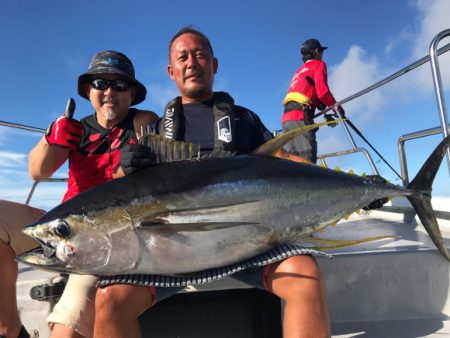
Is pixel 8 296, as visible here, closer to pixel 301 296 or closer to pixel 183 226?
pixel 183 226

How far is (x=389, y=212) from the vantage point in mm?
3879

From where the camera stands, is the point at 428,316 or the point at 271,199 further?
the point at 428,316

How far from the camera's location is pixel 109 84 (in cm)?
235

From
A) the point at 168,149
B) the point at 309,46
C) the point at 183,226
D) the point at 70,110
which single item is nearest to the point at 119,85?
the point at 70,110

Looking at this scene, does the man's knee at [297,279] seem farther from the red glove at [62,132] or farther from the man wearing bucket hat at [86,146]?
the red glove at [62,132]

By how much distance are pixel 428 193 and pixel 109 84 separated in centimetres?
214

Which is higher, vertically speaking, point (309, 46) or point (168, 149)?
point (309, 46)

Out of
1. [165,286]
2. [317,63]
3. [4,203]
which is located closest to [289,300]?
[165,286]

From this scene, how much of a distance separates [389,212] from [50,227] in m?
3.61

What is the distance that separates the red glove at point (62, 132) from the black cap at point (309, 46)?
498 cm

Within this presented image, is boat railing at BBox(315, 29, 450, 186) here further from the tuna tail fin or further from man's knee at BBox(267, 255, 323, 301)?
man's knee at BBox(267, 255, 323, 301)

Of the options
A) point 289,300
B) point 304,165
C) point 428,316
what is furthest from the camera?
point 428,316

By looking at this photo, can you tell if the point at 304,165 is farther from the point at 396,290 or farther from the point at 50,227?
the point at 50,227

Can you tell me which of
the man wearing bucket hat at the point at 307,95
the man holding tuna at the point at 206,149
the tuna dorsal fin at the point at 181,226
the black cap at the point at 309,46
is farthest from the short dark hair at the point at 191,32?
the black cap at the point at 309,46
